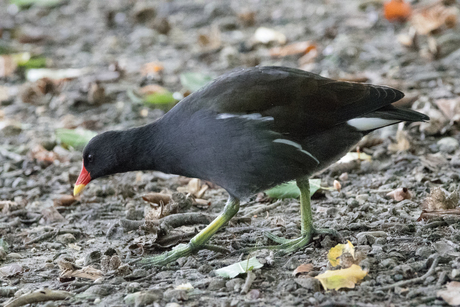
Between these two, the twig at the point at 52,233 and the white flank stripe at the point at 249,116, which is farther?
the twig at the point at 52,233

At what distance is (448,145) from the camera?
481cm

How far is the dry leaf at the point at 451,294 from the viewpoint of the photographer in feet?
8.63

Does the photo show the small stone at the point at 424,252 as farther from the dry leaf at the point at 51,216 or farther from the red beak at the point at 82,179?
the dry leaf at the point at 51,216

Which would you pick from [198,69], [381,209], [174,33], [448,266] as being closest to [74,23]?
[174,33]

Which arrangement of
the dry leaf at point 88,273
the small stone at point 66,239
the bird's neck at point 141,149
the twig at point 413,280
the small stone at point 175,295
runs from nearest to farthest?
the twig at point 413,280, the small stone at point 175,295, the dry leaf at point 88,273, the bird's neck at point 141,149, the small stone at point 66,239

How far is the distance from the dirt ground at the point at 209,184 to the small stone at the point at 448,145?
0.01 metres

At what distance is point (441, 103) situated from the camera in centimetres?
520

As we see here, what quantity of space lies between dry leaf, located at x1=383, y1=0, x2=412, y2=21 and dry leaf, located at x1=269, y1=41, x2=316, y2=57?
1.18 meters

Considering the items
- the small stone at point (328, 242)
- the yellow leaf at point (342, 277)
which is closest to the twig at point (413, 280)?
the yellow leaf at point (342, 277)

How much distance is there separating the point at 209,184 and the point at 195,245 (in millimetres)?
1234

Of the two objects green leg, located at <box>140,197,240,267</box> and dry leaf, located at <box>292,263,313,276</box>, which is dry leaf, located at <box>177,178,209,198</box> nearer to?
green leg, located at <box>140,197,240,267</box>

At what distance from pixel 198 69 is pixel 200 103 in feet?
12.4

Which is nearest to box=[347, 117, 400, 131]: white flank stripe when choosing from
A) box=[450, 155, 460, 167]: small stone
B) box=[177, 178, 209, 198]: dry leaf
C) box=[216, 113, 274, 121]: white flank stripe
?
box=[216, 113, 274, 121]: white flank stripe

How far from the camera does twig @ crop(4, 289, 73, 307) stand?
307cm
